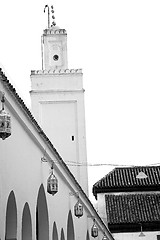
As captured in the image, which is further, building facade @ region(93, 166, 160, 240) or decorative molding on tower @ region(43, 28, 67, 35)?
building facade @ region(93, 166, 160, 240)

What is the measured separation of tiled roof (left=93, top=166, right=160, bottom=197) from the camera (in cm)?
3337

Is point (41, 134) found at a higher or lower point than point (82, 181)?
lower

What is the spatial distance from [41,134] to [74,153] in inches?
726

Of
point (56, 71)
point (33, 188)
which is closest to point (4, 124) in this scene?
point (33, 188)

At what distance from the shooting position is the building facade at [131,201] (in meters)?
31.0

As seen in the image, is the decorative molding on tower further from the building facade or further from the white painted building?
the white painted building

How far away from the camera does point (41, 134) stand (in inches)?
384

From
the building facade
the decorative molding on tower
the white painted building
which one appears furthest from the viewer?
the building facade

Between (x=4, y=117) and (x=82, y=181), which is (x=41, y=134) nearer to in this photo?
(x=4, y=117)

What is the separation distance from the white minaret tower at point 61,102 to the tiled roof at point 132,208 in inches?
158

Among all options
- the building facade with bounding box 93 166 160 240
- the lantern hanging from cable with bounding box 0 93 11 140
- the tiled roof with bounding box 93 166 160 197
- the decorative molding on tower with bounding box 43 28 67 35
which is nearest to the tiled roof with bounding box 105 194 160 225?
the building facade with bounding box 93 166 160 240

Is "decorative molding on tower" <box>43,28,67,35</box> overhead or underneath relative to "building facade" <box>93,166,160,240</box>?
overhead

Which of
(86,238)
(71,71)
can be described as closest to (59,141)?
Result: (71,71)

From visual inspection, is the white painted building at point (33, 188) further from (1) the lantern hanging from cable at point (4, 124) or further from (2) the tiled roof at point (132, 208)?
(2) the tiled roof at point (132, 208)
